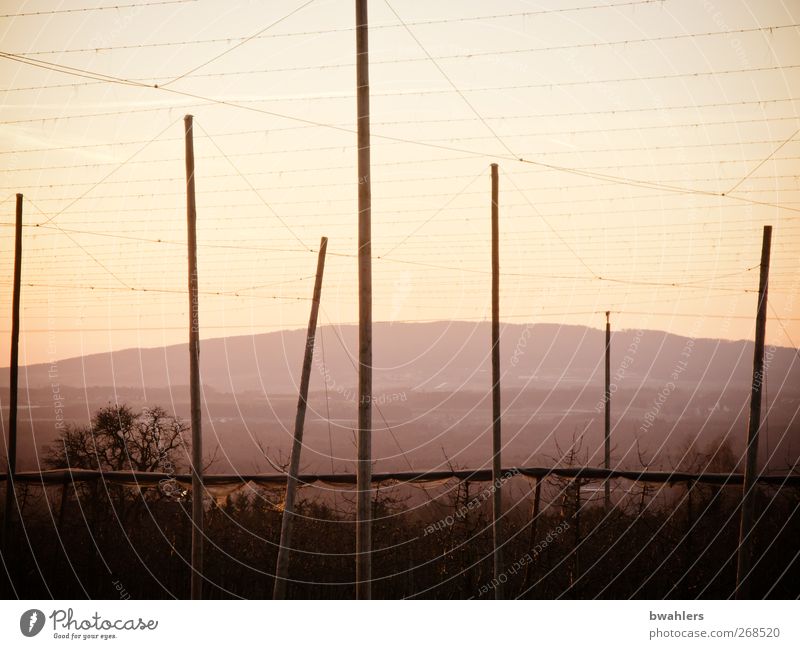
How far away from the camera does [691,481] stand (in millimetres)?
18234

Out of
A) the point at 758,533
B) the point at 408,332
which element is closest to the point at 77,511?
the point at 408,332

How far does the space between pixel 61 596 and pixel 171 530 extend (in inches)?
188

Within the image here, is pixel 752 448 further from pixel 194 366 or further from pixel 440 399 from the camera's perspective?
pixel 440 399

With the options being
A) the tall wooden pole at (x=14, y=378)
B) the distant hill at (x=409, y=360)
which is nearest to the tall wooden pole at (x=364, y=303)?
the distant hill at (x=409, y=360)

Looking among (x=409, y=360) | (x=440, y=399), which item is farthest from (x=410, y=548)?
(x=440, y=399)

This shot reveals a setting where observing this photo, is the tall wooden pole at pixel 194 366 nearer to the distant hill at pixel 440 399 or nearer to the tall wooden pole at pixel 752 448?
the distant hill at pixel 440 399

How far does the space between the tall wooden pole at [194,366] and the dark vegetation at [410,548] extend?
643 cm

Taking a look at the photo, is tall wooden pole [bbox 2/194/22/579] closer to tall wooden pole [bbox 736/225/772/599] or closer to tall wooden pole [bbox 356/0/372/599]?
tall wooden pole [bbox 356/0/372/599]
